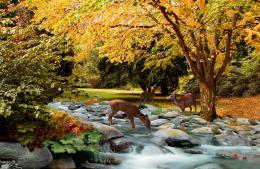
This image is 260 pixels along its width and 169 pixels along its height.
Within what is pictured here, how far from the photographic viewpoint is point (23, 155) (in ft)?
24.3

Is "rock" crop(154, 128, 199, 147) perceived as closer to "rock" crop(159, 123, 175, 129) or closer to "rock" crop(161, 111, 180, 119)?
"rock" crop(159, 123, 175, 129)

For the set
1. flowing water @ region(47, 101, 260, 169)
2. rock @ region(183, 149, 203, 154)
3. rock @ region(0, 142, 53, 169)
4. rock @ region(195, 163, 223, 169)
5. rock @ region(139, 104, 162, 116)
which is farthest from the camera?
rock @ region(139, 104, 162, 116)

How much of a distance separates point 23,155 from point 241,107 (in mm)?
14197

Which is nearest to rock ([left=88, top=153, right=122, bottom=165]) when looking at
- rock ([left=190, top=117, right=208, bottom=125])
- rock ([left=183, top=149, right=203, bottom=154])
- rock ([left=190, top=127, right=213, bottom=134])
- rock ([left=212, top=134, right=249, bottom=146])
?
rock ([left=183, top=149, right=203, bottom=154])

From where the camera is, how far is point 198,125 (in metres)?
13.9

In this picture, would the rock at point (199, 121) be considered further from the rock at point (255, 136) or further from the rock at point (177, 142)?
the rock at point (177, 142)

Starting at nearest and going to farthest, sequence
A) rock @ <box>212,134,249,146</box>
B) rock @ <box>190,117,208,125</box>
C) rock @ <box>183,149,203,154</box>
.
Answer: rock @ <box>183,149,203,154</box>
rock @ <box>212,134,249,146</box>
rock @ <box>190,117,208,125</box>

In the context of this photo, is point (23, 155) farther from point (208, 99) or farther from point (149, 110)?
point (149, 110)

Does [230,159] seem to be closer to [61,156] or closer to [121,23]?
[61,156]

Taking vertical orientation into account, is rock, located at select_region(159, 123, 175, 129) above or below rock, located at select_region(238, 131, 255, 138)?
above

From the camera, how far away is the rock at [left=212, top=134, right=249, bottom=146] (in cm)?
1135

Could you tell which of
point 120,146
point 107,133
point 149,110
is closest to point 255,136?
point 120,146

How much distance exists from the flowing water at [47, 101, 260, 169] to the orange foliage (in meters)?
6.44

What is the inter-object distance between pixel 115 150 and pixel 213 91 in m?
6.67
